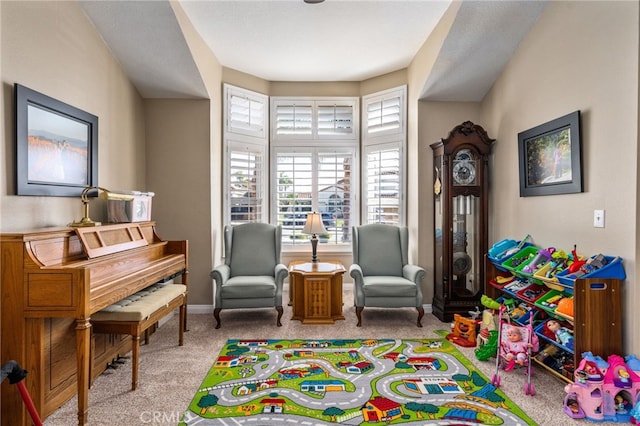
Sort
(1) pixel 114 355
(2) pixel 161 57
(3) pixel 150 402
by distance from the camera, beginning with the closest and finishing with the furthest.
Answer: (3) pixel 150 402 → (1) pixel 114 355 → (2) pixel 161 57

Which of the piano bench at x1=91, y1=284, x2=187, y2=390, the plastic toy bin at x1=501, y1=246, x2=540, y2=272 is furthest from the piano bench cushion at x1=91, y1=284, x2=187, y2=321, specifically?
the plastic toy bin at x1=501, y1=246, x2=540, y2=272

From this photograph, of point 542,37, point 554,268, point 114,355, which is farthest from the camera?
point 542,37

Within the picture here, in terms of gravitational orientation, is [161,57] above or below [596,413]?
above

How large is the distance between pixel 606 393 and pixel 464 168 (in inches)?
96.1

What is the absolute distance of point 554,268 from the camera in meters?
2.83

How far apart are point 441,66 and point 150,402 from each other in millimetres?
3909

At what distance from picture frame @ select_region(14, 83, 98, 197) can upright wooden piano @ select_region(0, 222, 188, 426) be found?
480mm

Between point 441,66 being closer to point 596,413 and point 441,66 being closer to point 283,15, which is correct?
point 283,15

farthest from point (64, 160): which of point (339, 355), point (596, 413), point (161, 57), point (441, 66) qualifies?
point (596, 413)

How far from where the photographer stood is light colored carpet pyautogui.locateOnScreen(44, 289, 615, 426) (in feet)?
7.57

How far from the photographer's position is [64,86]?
113 inches

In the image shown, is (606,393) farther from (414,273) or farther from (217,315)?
(217,315)

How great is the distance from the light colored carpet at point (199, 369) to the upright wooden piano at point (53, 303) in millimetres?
189

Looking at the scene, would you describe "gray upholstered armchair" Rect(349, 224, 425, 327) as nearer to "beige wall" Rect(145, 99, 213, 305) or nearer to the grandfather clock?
the grandfather clock
